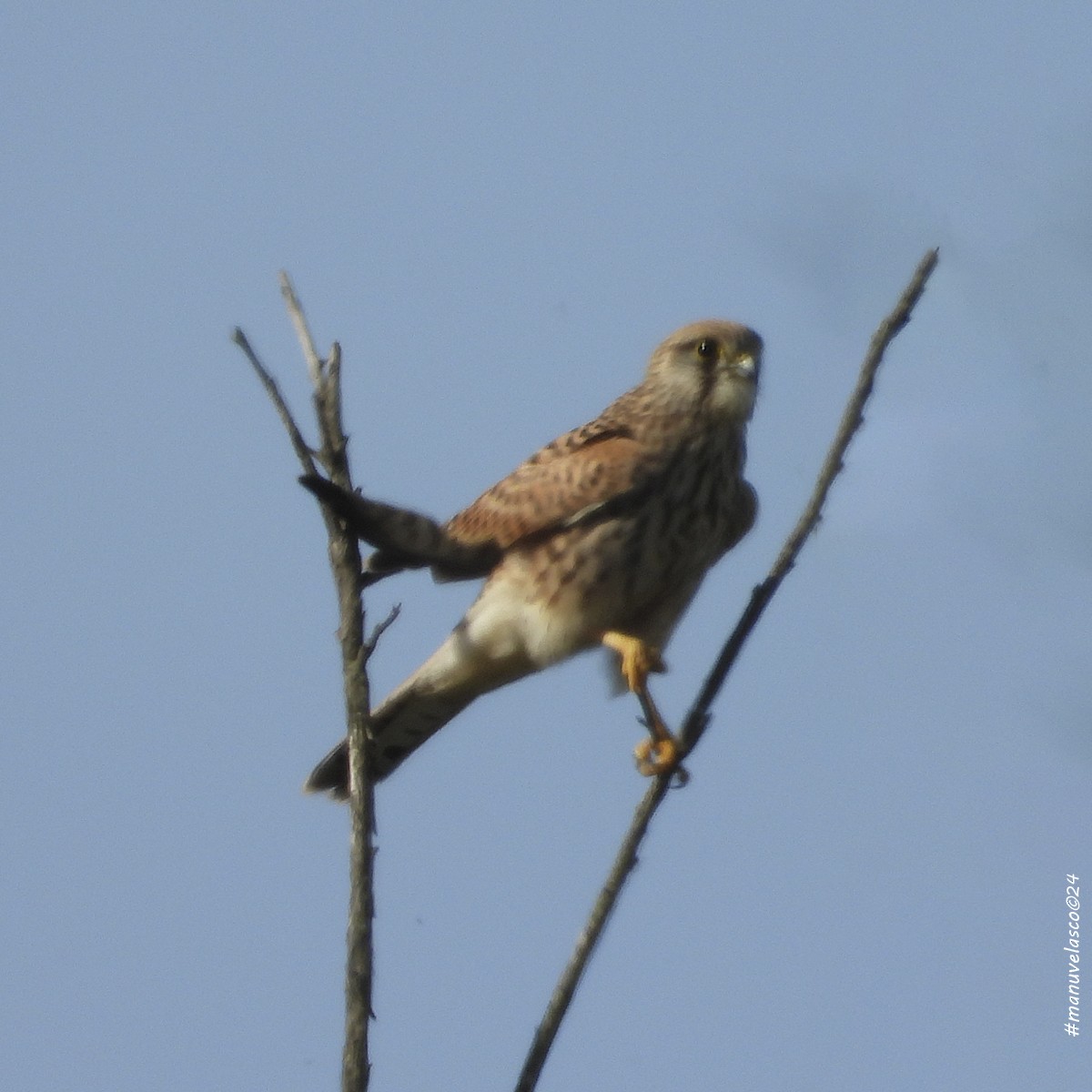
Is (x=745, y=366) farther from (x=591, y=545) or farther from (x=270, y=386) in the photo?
(x=270, y=386)

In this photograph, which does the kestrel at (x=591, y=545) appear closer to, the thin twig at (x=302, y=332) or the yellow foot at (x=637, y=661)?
the yellow foot at (x=637, y=661)

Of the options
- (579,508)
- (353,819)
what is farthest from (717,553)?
(353,819)

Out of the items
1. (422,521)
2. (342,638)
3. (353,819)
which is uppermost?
(422,521)

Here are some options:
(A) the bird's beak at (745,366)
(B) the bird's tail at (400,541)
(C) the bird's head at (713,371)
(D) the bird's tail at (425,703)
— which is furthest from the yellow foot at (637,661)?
(A) the bird's beak at (745,366)

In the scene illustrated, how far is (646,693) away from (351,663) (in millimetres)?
1221

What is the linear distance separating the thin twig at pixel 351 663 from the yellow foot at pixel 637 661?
1103 mm

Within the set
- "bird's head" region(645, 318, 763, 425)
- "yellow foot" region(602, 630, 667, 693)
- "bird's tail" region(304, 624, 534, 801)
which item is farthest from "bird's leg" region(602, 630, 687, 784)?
"bird's head" region(645, 318, 763, 425)

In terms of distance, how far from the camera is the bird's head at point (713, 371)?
14.9ft

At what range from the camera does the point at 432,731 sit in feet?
15.0

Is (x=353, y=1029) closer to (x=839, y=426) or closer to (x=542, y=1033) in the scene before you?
(x=542, y=1033)

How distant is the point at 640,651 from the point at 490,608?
46cm

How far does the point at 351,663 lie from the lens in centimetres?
294

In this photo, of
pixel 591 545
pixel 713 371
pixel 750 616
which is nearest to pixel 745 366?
pixel 713 371

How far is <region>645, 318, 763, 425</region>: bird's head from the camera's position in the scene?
455cm
